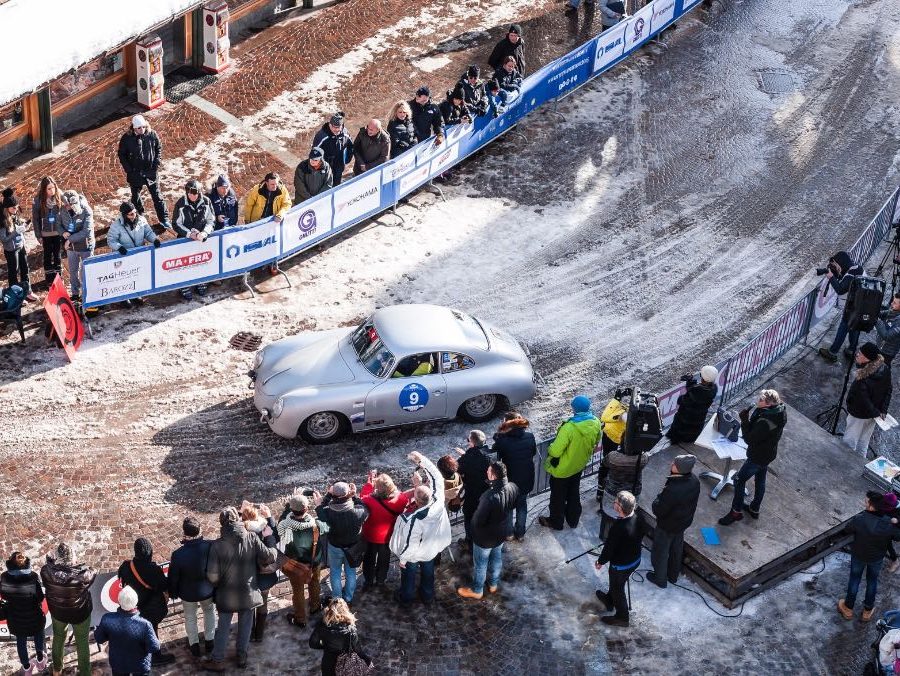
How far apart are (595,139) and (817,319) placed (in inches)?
272

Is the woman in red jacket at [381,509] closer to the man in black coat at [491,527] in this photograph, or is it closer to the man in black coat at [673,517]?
the man in black coat at [491,527]

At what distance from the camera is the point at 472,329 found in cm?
1916

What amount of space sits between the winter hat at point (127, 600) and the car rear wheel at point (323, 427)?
5.01 m

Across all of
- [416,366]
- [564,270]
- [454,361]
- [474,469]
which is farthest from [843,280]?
[474,469]

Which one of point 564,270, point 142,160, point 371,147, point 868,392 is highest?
point 142,160

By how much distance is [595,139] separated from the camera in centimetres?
2659

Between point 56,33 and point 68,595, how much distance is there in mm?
11644

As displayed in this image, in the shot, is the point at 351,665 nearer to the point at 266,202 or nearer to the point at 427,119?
the point at 266,202

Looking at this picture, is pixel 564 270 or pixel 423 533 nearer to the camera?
pixel 423 533

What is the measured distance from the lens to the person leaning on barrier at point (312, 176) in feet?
71.3

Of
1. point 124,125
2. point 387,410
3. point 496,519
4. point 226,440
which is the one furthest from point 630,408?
point 124,125

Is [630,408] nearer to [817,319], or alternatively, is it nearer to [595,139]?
[817,319]

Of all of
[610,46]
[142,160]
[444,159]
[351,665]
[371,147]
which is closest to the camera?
[351,665]

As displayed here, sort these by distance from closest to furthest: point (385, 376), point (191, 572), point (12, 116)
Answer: point (191, 572) < point (385, 376) < point (12, 116)
